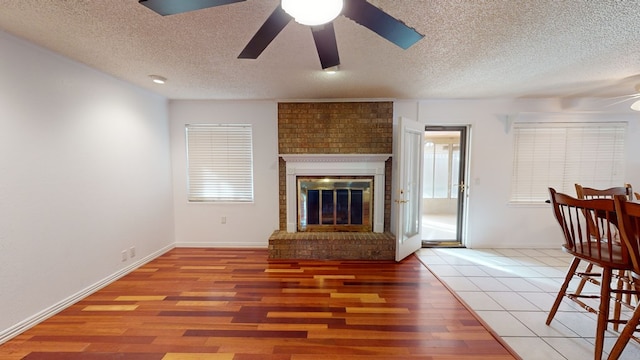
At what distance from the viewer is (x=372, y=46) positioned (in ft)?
6.55

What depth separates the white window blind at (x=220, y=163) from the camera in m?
3.74

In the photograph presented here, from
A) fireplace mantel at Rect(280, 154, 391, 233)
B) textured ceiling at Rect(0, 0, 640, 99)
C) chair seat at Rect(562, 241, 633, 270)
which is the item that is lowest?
chair seat at Rect(562, 241, 633, 270)

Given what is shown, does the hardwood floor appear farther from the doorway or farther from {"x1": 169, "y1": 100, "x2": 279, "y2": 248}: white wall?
the doorway

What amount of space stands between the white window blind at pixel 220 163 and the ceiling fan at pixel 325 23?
226cm

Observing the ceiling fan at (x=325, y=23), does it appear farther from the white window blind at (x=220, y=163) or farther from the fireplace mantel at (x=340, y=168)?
the white window blind at (x=220, y=163)

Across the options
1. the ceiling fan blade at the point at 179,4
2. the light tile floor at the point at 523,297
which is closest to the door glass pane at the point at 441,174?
the light tile floor at the point at 523,297

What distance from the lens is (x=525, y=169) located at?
369 cm

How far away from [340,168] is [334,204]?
0.55 meters

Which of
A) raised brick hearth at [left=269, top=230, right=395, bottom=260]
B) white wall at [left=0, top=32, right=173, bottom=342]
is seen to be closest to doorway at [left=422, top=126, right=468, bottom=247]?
raised brick hearth at [left=269, top=230, right=395, bottom=260]

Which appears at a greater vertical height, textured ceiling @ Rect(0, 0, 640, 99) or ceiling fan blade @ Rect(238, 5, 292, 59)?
textured ceiling @ Rect(0, 0, 640, 99)

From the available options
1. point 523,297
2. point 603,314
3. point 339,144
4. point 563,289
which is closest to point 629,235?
point 603,314

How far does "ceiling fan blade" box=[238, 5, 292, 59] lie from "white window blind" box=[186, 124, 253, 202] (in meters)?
2.26

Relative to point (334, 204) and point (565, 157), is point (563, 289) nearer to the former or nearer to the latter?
point (334, 204)

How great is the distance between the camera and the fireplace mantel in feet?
11.8
